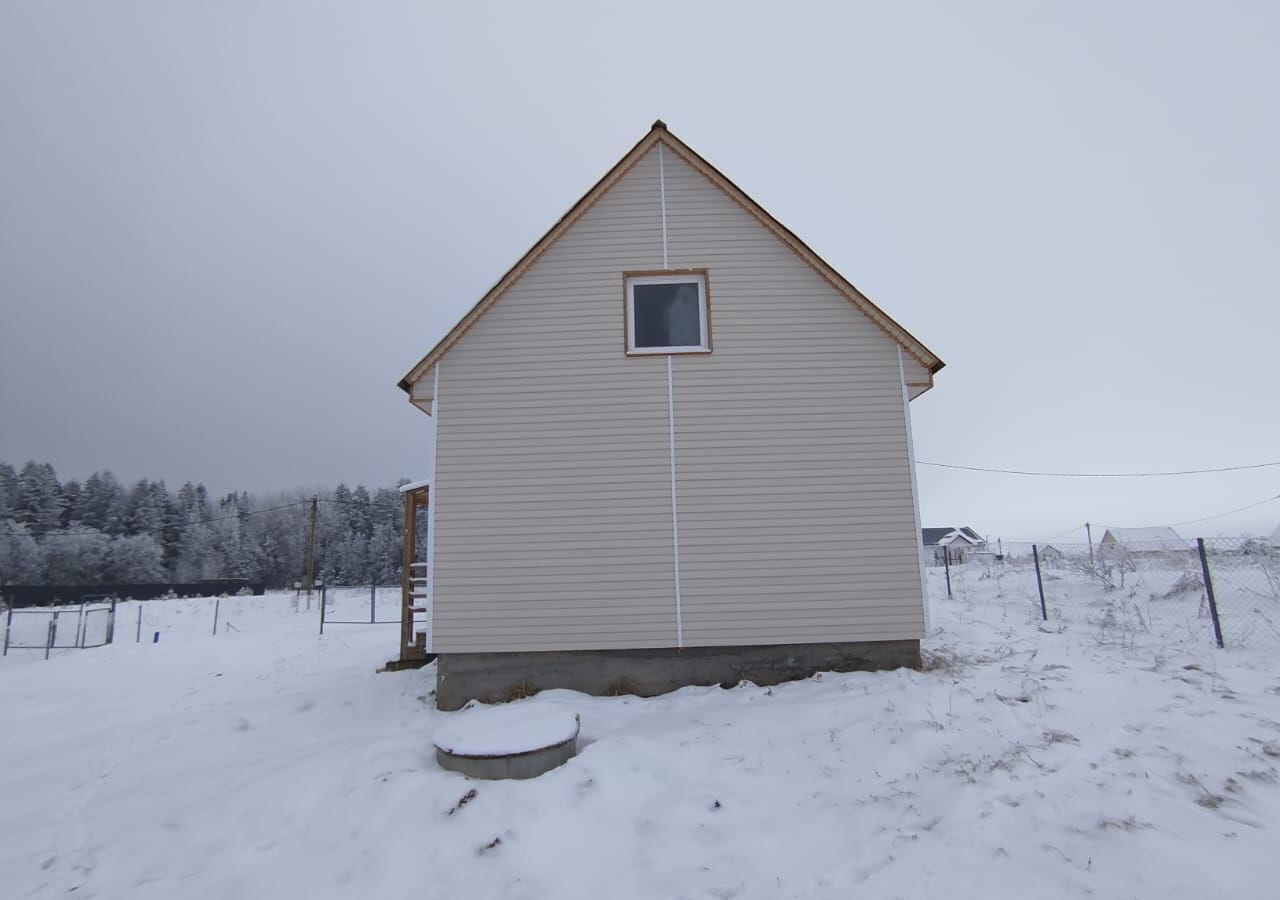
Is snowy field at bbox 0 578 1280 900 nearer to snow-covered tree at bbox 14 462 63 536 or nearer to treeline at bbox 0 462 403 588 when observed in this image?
treeline at bbox 0 462 403 588

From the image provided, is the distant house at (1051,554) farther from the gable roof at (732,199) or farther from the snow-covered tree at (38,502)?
the snow-covered tree at (38,502)

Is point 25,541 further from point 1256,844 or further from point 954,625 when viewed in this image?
point 1256,844

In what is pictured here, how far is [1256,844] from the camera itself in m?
3.51

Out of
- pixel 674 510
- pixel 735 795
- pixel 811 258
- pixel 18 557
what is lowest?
pixel 735 795

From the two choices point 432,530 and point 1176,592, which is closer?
point 432,530

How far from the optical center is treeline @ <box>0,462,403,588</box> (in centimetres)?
5062

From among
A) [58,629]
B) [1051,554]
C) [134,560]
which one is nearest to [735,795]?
[1051,554]

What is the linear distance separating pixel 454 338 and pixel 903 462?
21.4ft

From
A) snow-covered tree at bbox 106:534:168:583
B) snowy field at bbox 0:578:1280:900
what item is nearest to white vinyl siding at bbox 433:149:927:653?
snowy field at bbox 0:578:1280:900

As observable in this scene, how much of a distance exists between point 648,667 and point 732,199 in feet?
22.6

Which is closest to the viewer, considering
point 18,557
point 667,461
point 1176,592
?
point 667,461

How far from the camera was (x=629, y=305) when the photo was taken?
8914mm

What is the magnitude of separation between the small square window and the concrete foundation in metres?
4.24

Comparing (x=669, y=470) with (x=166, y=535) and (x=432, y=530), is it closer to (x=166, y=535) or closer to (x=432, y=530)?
(x=432, y=530)
